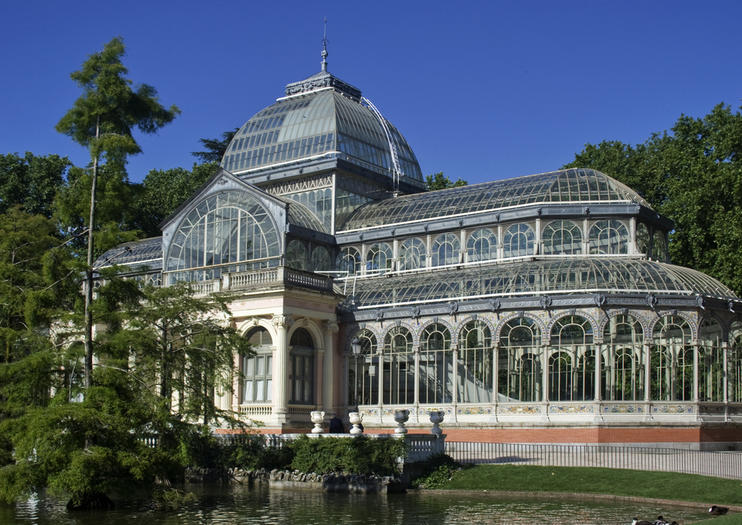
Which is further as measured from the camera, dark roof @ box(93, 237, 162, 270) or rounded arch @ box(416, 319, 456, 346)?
dark roof @ box(93, 237, 162, 270)

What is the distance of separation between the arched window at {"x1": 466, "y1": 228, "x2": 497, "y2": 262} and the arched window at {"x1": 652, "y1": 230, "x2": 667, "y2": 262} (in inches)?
326

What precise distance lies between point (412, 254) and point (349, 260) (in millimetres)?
3941

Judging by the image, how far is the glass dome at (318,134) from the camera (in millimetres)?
58375

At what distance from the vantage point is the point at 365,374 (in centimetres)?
4919

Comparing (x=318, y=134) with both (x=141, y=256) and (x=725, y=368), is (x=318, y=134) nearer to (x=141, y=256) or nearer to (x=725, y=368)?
(x=141, y=256)

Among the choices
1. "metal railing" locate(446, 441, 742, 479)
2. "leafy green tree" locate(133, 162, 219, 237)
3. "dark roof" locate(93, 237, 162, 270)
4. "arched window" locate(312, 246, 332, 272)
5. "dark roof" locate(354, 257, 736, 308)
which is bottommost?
"metal railing" locate(446, 441, 742, 479)

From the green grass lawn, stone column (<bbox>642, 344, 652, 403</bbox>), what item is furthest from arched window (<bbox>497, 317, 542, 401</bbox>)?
the green grass lawn

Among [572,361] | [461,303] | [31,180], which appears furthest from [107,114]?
[31,180]

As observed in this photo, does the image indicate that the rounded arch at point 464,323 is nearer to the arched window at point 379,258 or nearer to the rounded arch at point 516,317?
the rounded arch at point 516,317

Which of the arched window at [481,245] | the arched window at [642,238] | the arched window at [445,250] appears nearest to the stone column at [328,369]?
the arched window at [445,250]

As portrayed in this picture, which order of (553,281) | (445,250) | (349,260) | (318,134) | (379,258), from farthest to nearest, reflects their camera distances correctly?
1. (318,134)
2. (349,260)
3. (379,258)
4. (445,250)
5. (553,281)

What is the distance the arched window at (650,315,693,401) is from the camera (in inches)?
1694

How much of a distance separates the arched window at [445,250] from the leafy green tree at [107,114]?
22.6 m

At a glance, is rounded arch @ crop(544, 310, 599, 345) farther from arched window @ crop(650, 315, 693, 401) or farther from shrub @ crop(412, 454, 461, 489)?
shrub @ crop(412, 454, 461, 489)
